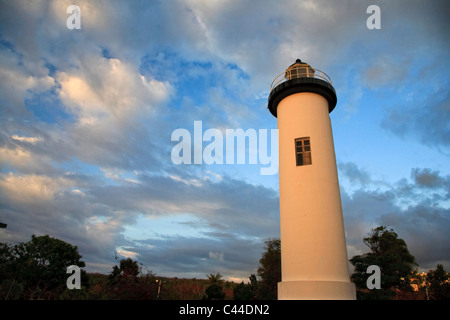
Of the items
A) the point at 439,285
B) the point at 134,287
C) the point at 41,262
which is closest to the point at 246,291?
the point at 134,287

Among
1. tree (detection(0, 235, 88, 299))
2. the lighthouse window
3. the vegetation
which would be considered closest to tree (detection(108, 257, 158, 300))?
the vegetation

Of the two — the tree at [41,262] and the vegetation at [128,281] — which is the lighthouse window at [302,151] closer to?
the vegetation at [128,281]

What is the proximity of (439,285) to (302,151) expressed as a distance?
21.1m

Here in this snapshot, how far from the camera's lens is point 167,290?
1541cm

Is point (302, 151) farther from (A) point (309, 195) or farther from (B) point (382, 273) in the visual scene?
(B) point (382, 273)

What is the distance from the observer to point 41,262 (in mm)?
18219

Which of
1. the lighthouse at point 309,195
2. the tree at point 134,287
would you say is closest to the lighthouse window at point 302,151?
the lighthouse at point 309,195

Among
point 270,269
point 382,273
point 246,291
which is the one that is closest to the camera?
point 246,291

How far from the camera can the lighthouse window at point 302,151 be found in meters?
13.1

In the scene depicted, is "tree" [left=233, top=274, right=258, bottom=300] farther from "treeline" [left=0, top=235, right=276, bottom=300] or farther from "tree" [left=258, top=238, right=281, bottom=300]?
"tree" [left=258, top=238, right=281, bottom=300]

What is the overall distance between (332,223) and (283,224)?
221 centimetres

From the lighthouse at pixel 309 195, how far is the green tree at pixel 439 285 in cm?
1717

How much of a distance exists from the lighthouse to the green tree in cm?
1717

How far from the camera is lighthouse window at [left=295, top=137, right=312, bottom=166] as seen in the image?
1315 centimetres
